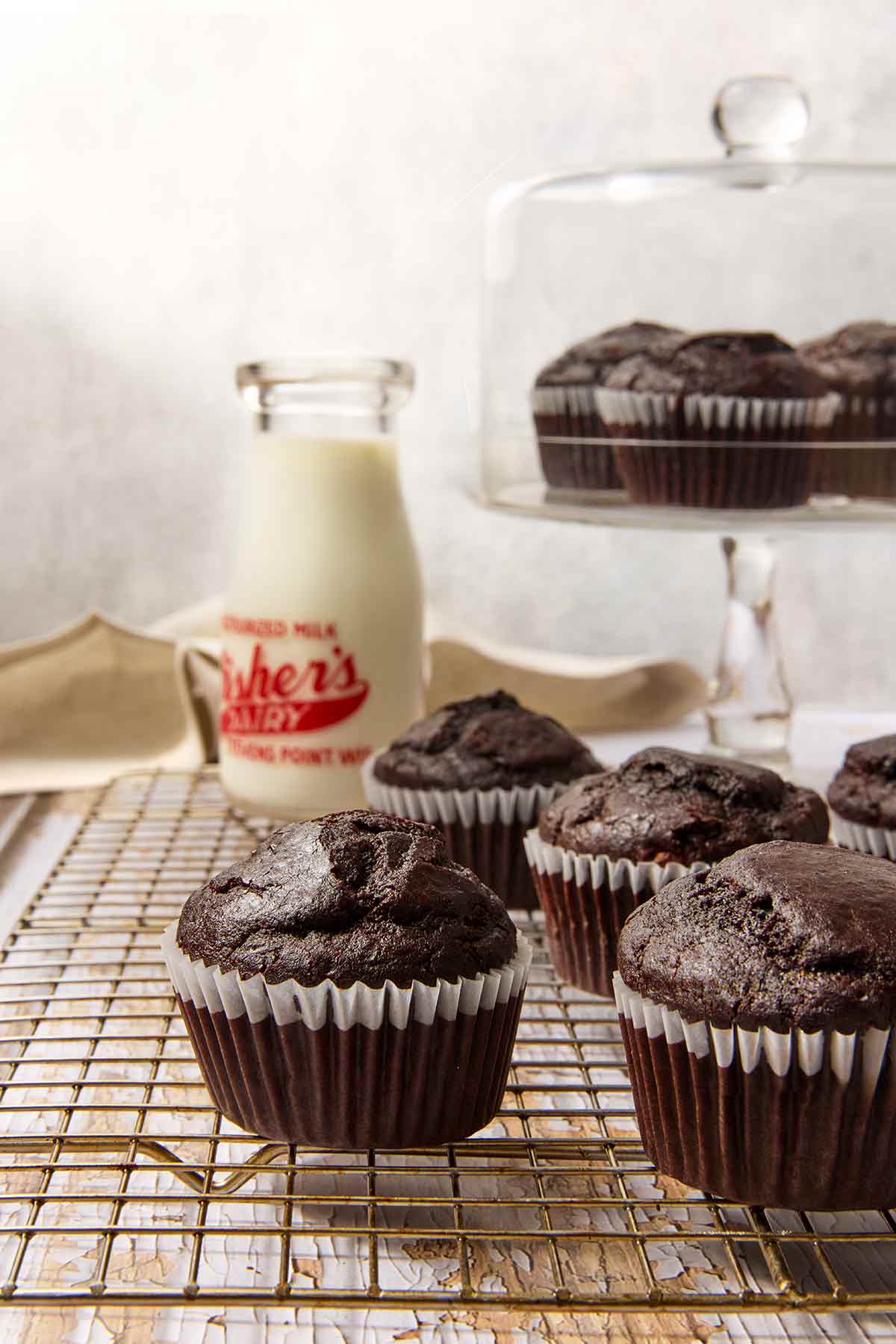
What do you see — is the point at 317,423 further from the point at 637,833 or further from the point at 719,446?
the point at 637,833

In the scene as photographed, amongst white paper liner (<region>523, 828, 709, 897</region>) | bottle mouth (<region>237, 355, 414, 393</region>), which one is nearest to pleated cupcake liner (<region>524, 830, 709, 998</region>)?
white paper liner (<region>523, 828, 709, 897</region>)

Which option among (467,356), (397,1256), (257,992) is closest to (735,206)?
(467,356)

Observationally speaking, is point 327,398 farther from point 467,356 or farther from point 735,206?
point 467,356

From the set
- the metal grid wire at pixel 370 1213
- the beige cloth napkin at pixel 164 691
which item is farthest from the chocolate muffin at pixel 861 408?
the metal grid wire at pixel 370 1213

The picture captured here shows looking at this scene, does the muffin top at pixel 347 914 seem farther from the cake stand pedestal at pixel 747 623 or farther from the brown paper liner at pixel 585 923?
the cake stand pedestal at pixel 747 623

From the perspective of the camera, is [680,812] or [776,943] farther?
[680,812]

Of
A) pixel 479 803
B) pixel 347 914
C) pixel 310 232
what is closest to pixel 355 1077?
pixel 347 914

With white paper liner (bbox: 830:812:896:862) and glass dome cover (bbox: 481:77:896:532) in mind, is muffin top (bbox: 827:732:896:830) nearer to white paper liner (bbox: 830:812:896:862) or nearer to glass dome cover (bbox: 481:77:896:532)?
white paper liner (bbox: 830:812:896:862)
